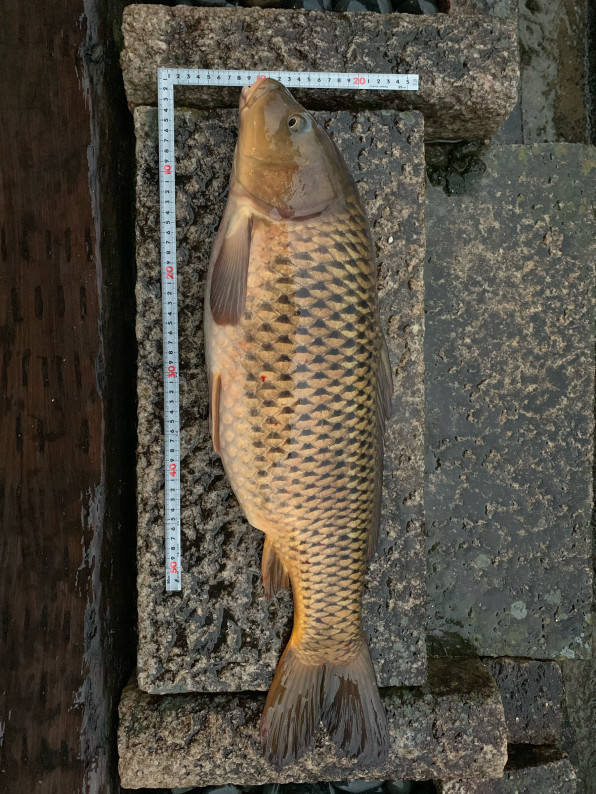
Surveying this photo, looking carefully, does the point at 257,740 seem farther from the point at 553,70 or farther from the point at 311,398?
the point at 553,70

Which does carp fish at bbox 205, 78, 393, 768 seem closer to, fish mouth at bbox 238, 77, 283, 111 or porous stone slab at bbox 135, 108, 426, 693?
fish mouth at bbox 238, 77, 283, 111

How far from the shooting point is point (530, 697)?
249 centimetres

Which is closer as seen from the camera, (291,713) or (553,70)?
(291,713)

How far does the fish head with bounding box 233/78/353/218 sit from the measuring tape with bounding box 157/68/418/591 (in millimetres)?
367

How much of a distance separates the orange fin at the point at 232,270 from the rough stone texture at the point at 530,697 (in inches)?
72.5

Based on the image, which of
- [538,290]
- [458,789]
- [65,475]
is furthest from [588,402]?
[65,475]

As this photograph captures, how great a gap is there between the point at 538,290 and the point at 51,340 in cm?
192

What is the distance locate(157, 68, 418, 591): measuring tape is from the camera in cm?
207

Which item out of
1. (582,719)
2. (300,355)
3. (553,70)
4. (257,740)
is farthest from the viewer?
(582,719)

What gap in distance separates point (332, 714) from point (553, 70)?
9.35 ft

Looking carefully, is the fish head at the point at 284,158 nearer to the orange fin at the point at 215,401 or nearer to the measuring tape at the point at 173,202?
the measuring tape at the point at 173,202

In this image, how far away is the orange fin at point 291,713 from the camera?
200 centimetres

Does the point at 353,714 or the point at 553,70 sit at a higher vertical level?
the point at 553,70

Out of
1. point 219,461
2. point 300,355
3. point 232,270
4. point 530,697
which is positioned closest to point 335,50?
point 232,270
